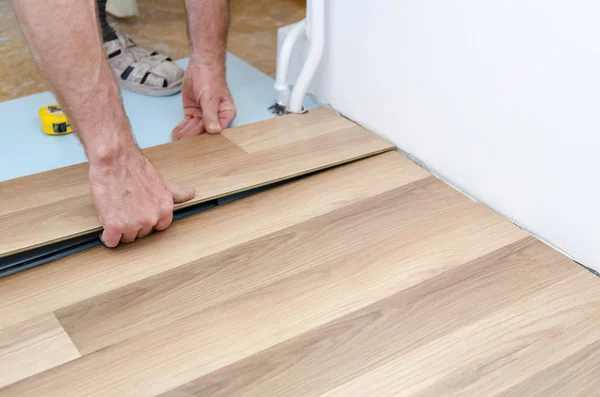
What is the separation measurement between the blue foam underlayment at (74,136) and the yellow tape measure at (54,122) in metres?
0.02

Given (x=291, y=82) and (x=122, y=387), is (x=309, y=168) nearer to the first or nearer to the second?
(x=291, y=82)

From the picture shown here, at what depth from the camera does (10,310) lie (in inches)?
46.6

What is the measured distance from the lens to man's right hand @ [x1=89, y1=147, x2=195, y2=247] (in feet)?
4.39

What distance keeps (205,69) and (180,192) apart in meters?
0.54

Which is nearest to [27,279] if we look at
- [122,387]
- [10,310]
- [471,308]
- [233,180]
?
[10,310]

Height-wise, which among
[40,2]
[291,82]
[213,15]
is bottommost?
[291,82]

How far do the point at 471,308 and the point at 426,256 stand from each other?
6.4 inches

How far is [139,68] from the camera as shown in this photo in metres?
2.12

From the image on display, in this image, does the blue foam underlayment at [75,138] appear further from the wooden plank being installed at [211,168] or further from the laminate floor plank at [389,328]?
the laminate floor plank at [389,328]

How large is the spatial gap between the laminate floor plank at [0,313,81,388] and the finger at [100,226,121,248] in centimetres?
21

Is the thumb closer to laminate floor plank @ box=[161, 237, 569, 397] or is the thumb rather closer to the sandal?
laminate floor plank @ box=[161, 237, 569, 397]

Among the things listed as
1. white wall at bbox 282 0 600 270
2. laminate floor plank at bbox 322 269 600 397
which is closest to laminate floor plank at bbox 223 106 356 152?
white wall at bbox 282 0 600 270

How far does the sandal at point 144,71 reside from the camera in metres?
2.08

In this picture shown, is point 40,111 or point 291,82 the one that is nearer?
point 40,111
